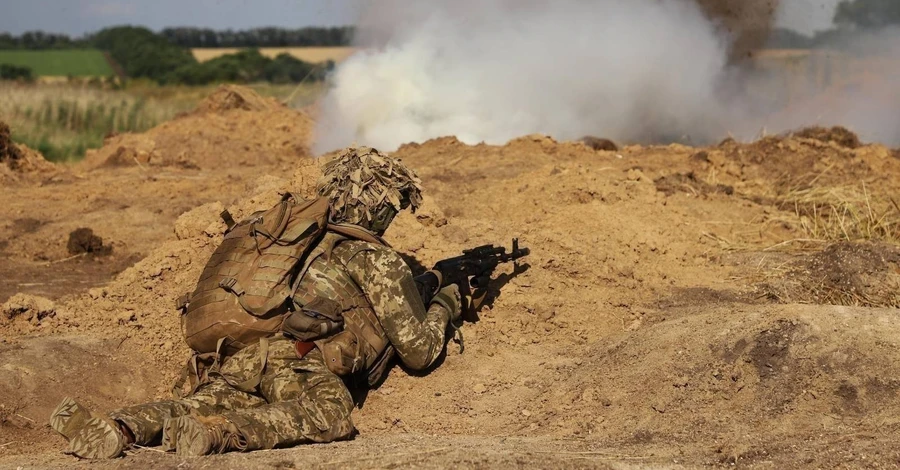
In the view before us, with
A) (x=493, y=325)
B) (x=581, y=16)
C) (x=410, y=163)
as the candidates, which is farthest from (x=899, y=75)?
(x=493, y=325)

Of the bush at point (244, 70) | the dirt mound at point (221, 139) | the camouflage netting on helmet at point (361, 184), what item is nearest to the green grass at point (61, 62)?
the bush at point (244, 70)

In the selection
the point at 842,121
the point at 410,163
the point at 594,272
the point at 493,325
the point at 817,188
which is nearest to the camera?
the point at 493,325

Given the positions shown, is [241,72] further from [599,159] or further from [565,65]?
[599,159]

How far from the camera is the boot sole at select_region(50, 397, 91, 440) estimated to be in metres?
4.80

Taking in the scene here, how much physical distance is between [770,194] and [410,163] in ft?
12.5

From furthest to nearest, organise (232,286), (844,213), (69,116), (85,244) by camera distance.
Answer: (69,116) → (85,244) → (844,213) → (232,286)

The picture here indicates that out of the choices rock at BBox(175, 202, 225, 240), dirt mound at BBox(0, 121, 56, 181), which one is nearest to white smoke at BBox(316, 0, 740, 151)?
dirt mound at BBox(0, 121, 56, 181)

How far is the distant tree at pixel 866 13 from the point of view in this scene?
86.5 ft

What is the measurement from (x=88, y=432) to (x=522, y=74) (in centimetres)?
1087

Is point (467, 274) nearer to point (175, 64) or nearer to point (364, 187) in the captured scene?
point (364, 187)

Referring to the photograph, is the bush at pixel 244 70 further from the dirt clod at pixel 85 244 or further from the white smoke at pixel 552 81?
the dirt clod at pixel 85 244

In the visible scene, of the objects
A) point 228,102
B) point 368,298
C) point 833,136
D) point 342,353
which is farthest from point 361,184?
point 228,102

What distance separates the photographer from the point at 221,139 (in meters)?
15.4

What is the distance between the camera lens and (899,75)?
67.6ft
